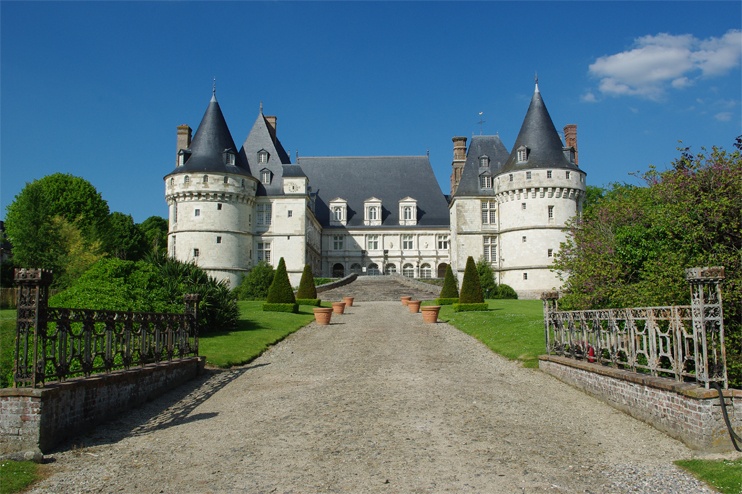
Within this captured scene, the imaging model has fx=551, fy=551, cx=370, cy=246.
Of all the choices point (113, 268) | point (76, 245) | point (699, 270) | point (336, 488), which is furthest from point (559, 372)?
point (76, 245)

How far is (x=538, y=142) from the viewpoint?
4203 cm

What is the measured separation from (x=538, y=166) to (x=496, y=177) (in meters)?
3.89

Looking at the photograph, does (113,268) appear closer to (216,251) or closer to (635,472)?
(635,472)

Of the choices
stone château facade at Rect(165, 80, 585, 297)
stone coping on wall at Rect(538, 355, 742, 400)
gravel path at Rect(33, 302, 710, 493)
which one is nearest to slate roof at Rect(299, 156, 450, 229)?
stone château facade at Rect(165, 80, 585, 297)

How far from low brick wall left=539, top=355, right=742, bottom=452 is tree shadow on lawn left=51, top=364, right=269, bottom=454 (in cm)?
581

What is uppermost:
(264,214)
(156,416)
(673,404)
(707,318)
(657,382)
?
(264,214)

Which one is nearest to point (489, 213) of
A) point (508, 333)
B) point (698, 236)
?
point (508, 333)

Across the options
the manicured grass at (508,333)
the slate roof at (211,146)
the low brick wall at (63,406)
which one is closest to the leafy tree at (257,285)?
the slate roof at (211,146)

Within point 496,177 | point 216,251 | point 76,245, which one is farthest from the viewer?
point 496,177

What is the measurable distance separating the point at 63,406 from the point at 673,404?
7161mm

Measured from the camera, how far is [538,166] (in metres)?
41.3

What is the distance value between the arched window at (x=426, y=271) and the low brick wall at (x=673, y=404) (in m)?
45.3

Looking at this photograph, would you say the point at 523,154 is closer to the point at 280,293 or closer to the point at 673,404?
the point at 280,293

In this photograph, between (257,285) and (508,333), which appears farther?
(257,285)
